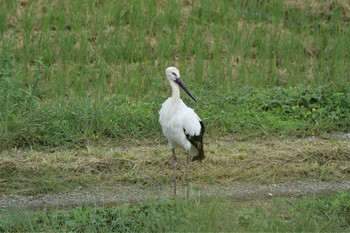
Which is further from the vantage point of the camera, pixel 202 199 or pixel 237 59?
pixel 237 59

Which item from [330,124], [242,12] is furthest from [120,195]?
[242,12]

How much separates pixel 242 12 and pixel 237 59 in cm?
→ 112

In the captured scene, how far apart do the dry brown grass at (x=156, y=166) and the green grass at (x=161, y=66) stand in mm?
442

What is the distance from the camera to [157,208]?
6.82 m

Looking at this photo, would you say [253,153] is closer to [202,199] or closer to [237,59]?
[202,199]

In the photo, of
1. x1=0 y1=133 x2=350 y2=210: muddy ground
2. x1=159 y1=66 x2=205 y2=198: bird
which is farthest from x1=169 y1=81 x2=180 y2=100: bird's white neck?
x1=0 y1=133 x2=350 y2=210: muddy ground

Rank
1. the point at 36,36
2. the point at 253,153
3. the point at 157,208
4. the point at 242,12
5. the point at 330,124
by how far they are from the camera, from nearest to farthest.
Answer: the point at 157,208 < the point at 253,153 < the point at 330,124 < the point at 36,36 < the point at 242,12

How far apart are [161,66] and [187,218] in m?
4.42

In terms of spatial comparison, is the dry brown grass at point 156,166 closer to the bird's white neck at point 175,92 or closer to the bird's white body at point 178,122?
the bird's white body at point 178,122

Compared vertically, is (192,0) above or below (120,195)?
above

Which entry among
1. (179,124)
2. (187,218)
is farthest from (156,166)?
(187,218)

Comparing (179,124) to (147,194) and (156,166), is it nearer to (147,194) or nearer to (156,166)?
(147,194)

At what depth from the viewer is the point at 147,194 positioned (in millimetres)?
7625

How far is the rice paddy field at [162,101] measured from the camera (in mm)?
6852
